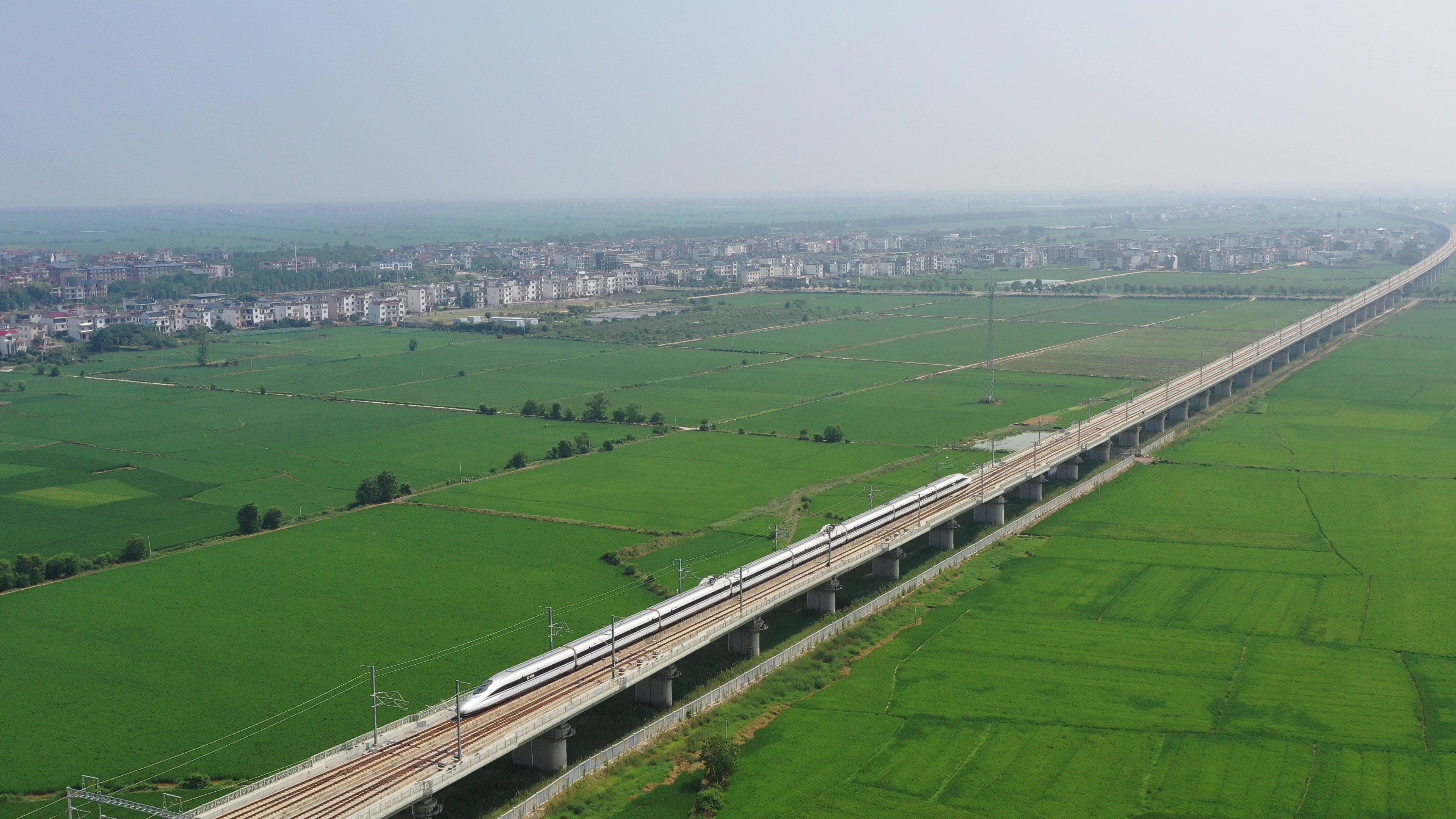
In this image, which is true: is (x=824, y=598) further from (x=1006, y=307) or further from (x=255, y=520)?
(x=1006, y=307)

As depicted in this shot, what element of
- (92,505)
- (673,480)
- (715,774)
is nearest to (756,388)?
(673,480)

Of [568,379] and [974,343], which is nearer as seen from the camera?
[568,379]

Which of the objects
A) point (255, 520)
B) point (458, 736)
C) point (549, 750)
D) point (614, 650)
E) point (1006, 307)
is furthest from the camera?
point (1006, 307)

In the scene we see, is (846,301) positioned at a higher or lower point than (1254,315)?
higher

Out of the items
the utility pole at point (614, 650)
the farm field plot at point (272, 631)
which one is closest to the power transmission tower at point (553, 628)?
the farm field plot at point (272, 631)

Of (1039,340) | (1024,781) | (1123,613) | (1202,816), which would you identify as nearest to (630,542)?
(1123,613)

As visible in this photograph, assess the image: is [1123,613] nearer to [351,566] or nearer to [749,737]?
[749,737]

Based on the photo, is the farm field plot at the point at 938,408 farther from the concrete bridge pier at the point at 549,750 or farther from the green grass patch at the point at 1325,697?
the concrete bridge pier at the point at 549,750
